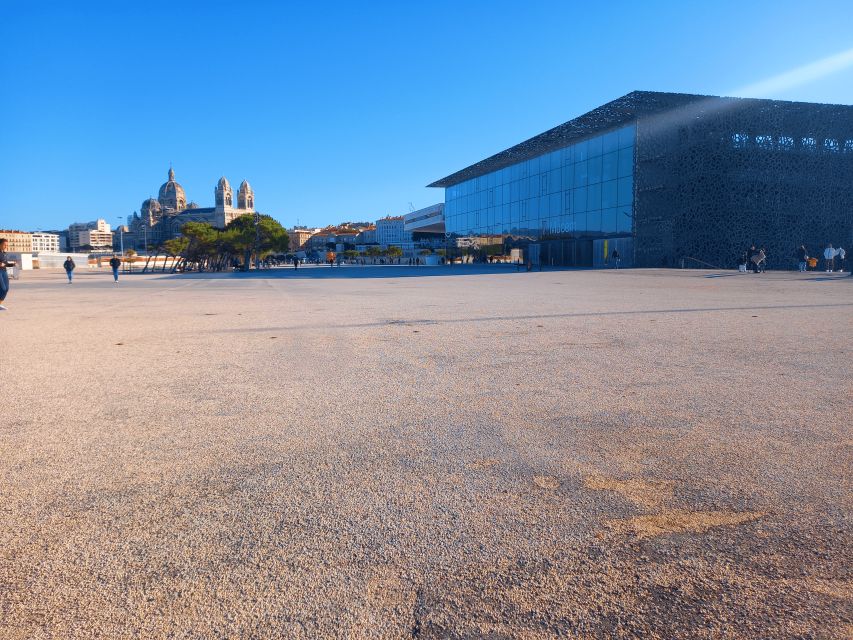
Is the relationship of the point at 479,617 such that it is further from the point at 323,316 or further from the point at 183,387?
the point at 323,316

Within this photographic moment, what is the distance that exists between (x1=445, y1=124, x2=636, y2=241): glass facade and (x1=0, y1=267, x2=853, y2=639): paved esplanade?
119ft

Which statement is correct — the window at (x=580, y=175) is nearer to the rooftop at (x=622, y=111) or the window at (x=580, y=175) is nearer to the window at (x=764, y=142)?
the rooftop at (x=622, y=111)

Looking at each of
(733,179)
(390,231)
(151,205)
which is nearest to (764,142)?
(733,179)

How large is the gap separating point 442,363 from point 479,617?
14.5 feet

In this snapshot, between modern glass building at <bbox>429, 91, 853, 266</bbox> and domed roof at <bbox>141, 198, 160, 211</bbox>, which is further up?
domed roof at <bbox>141, 198, 160, 211</bbox>

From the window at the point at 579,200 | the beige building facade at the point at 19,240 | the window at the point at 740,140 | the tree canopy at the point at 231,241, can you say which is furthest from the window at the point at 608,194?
the beige building facade at the point at 19,240

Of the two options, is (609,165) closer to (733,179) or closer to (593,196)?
(593,196)

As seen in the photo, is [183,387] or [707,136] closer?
[183,387]

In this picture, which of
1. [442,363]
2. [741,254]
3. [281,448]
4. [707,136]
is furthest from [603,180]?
[281,448]

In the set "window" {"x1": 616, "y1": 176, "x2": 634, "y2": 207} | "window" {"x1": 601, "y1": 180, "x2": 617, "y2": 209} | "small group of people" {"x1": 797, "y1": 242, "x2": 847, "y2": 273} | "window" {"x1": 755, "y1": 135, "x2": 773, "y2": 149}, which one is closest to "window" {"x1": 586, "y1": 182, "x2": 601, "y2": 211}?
"window" {"x1": 601, "y1": 180, "x2": 617, "y2": 209}

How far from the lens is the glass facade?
40.3 meters

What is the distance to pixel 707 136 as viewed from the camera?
3925cm

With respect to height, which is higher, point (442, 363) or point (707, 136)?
point (707, 136)

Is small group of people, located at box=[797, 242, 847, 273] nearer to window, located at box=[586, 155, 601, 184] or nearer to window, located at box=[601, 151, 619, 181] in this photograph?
window, located at box=[601, 151, 619, 181]
